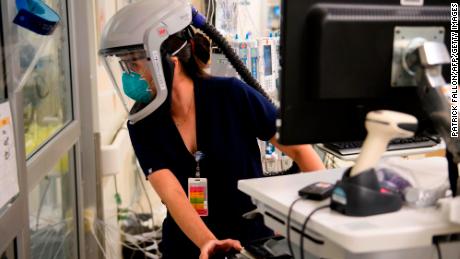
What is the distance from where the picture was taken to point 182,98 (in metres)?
1.69

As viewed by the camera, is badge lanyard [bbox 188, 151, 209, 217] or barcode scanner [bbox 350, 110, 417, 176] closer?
barcode scanner [bbox 350, 110, 417, 176]

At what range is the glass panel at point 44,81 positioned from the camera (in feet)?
5.22

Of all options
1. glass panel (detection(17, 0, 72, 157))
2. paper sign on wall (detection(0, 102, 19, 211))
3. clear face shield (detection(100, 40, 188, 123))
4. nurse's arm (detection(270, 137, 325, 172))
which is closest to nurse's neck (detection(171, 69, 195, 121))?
clear face shield (detection(100, 40, 188, 123))

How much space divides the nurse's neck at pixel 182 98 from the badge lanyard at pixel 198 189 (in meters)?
0.16

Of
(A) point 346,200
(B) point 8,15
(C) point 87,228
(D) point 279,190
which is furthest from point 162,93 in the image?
(C) point 87,228

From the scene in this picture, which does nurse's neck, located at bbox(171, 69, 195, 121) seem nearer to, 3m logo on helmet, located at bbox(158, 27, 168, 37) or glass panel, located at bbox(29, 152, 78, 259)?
3m logo on helmet, located at bbox(158, 27, 168, 37)

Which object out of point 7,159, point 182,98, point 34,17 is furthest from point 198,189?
point 34,17

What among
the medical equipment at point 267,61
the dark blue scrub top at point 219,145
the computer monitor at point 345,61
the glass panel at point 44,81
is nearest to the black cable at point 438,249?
the computer monitor at point 345,61

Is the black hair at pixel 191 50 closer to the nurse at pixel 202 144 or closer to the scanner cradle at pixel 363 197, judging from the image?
the nurse at pixel 202 144

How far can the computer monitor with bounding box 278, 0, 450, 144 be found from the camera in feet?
2.80

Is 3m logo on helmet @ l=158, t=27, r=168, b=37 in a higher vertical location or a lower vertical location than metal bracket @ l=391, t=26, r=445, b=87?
higher

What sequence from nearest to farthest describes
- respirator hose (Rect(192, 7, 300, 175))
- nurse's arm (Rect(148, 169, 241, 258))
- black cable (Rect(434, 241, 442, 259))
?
1. black cable (Rect(434, 241, 442, 259))
2. nurse's arm (Rect(148, 169, 241, 258))
3. respirator hose (Rect(192, 7, 300, 175))

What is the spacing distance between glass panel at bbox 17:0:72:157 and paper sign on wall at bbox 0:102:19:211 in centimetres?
18

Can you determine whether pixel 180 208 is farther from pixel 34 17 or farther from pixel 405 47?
pixel 405 47
